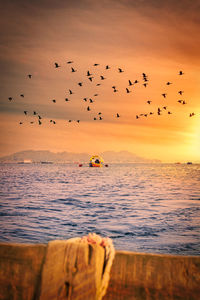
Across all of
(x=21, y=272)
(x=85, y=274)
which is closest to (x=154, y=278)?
(x=85, y=274)

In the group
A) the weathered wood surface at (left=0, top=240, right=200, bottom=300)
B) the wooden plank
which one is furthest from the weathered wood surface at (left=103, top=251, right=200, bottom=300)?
the wooden plank

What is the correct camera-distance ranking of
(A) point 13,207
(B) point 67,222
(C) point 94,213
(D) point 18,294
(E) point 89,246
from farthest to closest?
(A) point 13,207 < (C) point 94,213 < (B) point 67,222 < (D) point 18,294 < (E) point 89,246

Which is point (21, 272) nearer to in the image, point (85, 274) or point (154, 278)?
point (85, 274)

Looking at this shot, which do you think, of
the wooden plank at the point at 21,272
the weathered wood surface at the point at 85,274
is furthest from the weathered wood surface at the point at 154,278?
the wooden plank at the point at 21,272

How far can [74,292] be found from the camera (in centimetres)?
229

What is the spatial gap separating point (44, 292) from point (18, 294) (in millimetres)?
482

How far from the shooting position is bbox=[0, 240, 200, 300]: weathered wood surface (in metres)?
2.33

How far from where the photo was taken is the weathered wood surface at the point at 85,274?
2332mm

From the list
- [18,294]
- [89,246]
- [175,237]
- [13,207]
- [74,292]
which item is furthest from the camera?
[13,207]

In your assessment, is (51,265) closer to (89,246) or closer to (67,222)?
(89,246)

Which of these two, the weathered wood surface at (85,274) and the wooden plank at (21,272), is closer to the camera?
the weathered wood surface at (85,274)

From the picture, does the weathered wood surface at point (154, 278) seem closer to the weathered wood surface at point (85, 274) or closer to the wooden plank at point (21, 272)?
the weathered wood surface at point (85, 274)

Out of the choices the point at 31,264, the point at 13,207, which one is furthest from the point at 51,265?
the point at 13,207

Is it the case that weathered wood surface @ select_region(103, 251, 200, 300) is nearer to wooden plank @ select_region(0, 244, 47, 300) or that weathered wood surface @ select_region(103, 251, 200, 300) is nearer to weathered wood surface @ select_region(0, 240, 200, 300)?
weathered wood surface @ select_region(0, 240, 200, 300)
